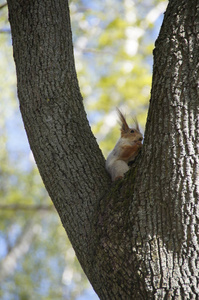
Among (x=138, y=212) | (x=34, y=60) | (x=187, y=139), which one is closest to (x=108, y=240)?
(x=138, y=212)

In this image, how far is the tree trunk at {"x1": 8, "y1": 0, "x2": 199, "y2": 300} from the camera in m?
2.41

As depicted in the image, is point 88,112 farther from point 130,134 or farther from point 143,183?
point 143,183

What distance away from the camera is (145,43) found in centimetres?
1259

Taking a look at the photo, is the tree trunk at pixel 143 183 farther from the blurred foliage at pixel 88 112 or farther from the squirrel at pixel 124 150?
the blurred foliage at pixel 88 112

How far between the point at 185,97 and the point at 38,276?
11.9 meters

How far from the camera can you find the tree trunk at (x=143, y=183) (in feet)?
7.92

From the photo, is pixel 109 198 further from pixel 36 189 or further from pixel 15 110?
pixel 15 110

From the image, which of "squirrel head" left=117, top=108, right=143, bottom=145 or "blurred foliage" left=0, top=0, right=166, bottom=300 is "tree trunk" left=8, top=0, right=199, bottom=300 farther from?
"blurred foliage" left=0, top=0, right=166, bottom=300

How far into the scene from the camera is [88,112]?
11078mm

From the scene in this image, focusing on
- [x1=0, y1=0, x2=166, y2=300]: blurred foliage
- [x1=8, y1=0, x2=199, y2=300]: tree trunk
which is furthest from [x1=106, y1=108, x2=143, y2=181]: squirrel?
[x1=0, y1=0, x2=166, y2=300]: blurred foliage

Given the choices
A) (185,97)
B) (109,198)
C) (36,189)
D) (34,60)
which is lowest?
(109,198)

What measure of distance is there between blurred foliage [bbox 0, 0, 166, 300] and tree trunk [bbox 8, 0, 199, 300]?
20.0 feet

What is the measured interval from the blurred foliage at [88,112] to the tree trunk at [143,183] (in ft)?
20.0

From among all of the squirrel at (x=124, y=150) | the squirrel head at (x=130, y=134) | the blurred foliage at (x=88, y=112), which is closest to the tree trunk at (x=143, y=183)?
the squirrel at (x=124, y=150)
